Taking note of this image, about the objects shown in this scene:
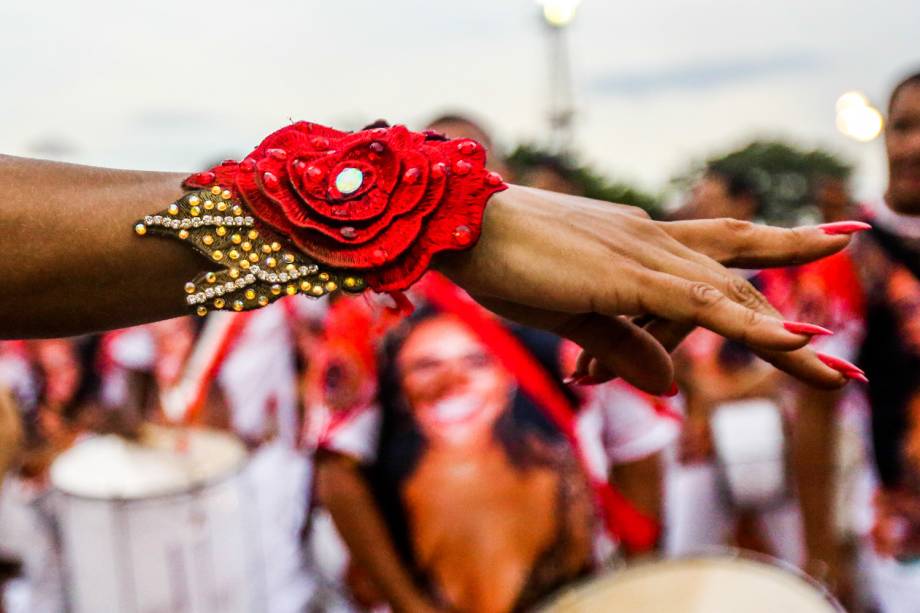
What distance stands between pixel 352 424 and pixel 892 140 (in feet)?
6.31

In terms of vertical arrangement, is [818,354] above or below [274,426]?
above

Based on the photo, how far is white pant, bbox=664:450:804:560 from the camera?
4188mm

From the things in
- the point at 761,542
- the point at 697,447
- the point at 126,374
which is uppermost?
the point at 126,374

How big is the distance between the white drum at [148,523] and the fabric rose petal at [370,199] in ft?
7.65

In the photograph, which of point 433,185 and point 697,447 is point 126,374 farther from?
point 433,185

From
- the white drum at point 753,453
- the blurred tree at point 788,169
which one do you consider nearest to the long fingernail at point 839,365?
the white drum at point 753,453

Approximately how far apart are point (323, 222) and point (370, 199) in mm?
63

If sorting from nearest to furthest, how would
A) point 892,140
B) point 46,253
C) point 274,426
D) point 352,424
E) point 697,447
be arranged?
point 46,253 < point 352,424 < point 892,140 < point 274,426 < point 697,447

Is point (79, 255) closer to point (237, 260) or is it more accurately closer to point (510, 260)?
point (237, 260)

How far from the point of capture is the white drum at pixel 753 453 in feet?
13.3

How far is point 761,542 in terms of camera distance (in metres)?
4.27

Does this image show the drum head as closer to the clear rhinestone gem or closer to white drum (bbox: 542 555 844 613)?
white drum (bbox: 542 555 844 613)

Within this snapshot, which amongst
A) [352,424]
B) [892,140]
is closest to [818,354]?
[352,424]

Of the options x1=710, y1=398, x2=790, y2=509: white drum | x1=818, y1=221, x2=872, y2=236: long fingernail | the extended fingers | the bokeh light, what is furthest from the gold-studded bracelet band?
the bokeh light
